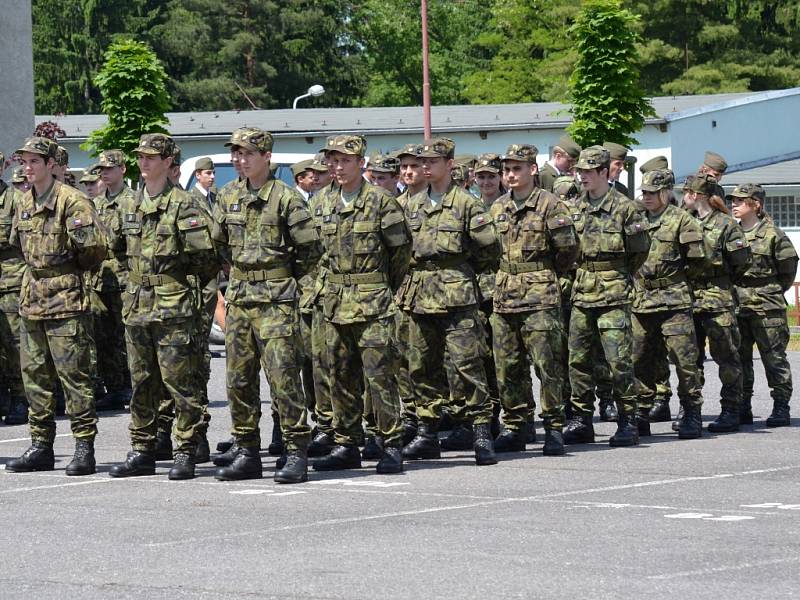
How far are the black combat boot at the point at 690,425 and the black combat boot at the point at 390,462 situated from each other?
118 inches

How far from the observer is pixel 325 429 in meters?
12.3

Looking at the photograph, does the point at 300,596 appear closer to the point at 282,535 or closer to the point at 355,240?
the point at 282,535

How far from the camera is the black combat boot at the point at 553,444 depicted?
12.1m

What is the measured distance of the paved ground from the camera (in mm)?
7590

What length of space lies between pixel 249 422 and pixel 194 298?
3.13 ft

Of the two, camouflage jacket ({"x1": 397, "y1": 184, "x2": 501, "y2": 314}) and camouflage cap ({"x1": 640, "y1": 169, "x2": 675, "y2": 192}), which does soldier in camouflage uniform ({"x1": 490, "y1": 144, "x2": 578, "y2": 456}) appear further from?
camouflage cap ({"x1": 640, "y1": 169, "x2": 675, "y2": 192})

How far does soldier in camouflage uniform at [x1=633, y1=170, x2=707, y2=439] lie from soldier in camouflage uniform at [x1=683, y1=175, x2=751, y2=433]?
0.40 metres

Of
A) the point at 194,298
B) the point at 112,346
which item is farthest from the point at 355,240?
the point at 112,346

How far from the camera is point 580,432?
42.5 ft

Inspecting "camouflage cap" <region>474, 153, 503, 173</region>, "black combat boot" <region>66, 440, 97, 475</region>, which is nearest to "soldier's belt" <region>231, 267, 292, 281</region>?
"black combat boot" <region>66, 440, 97, 475</region>

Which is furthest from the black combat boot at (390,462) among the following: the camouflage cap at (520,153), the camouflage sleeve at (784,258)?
the camouflage sleeve at (784,258)

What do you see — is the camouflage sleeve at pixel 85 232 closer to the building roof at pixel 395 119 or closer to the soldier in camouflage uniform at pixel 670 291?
the soldier in camouflage uniform at pixel 670 291

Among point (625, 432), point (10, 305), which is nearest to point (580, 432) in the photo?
point (625, 432)

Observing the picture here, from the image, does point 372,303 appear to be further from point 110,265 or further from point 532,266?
point 110,265
